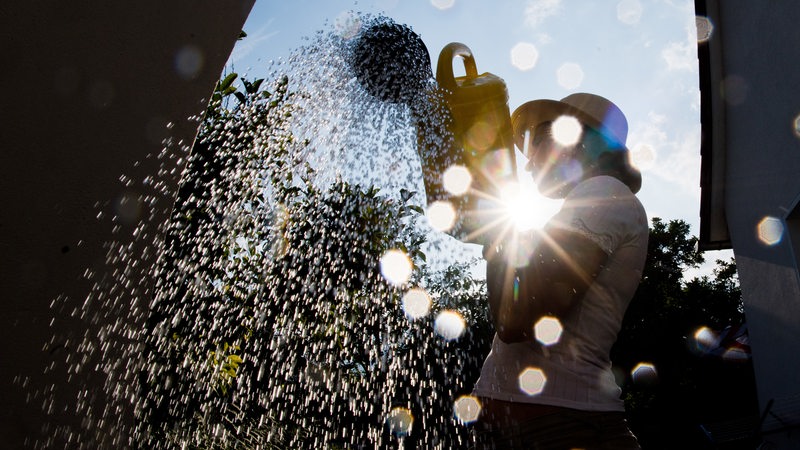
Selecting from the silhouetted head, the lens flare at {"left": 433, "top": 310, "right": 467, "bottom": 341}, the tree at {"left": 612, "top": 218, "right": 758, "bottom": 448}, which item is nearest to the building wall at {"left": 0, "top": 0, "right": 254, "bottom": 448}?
the silhouetted head

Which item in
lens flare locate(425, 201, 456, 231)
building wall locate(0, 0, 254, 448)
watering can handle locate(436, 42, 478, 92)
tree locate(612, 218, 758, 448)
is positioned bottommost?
building wall locate(0, 0, 254, 448)

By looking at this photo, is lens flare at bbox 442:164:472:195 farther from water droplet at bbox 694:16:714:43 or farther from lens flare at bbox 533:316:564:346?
water droplet at bbox 694:16:714:43

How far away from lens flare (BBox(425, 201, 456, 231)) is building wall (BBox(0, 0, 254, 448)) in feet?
2.78

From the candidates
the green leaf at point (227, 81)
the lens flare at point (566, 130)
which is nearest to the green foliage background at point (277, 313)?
the green leaf at point (227, 81)

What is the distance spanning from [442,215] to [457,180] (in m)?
0.14

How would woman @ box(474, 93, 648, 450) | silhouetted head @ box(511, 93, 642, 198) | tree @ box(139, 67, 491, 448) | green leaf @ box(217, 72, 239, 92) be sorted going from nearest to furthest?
woman @ box(474, 93, 648, 450) < silhouetted head @ box(511, 93, 642, 198) < tree @ box(139, 67, 491, 448) < green leaf @ box(217, 72, 239, 92)

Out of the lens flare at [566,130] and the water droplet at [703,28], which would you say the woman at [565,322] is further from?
the water droplet at [703,28]

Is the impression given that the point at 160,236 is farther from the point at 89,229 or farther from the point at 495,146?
the point at 495,146

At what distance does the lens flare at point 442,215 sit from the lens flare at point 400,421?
6.44m

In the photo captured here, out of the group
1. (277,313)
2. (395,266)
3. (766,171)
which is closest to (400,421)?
(395,266)

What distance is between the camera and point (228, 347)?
3.91 m

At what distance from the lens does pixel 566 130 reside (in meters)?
1.80

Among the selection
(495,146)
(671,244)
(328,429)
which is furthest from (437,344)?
(671,244)

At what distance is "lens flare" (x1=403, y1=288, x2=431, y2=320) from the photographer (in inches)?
322
